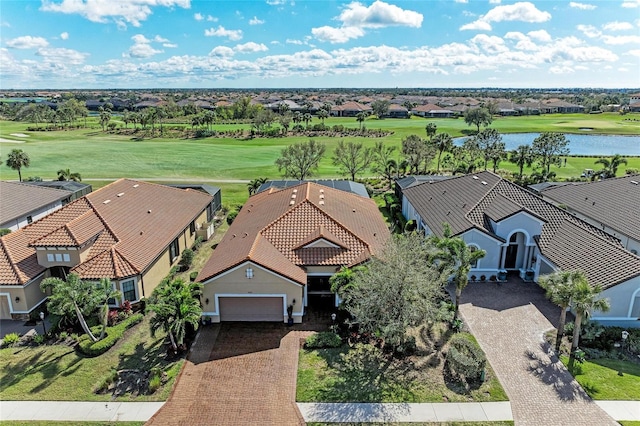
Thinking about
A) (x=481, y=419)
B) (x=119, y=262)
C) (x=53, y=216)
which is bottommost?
(x=481, y=419)

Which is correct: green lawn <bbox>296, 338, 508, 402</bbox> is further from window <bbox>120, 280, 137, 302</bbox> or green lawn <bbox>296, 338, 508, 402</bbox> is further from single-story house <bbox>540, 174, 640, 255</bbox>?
single-story house <bbox>540, 174, 640, 255</bbox>

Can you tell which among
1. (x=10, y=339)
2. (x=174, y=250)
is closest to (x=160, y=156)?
(x=174, y=250)

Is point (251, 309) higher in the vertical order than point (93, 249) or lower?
lower

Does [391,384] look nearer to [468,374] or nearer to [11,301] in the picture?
[468,374]

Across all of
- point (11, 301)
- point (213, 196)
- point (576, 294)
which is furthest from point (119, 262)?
point (576, 294)

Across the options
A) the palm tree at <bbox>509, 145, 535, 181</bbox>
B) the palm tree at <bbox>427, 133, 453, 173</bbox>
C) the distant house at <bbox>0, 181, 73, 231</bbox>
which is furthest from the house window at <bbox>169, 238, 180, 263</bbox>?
the palm tree at <bbox>509, 145, 535, 181</bbox>

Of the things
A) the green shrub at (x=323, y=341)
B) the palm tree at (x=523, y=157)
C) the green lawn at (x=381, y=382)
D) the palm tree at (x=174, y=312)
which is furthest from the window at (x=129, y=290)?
the palm tree at (x=523, y=157)

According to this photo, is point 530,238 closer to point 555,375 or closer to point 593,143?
point 555,375
